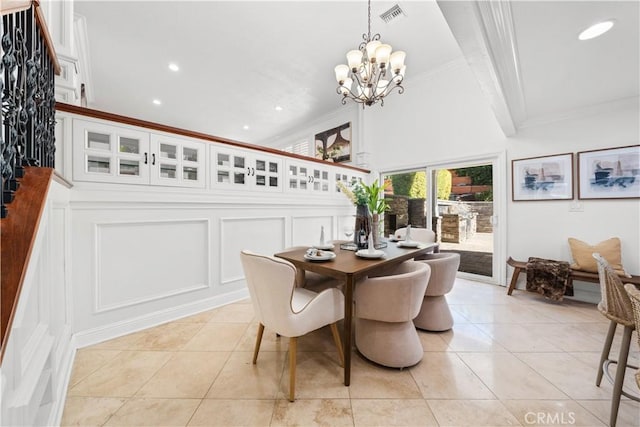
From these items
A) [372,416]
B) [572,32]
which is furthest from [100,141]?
[572,32]

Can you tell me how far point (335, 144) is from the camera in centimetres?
548

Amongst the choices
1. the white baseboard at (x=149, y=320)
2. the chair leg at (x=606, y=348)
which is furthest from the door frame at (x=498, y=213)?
the white baseboard at (x=149, y=320)

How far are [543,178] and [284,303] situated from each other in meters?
3.64

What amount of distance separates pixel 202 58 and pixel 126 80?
169 centimetres

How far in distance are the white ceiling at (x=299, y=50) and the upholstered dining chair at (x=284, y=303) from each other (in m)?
1.90

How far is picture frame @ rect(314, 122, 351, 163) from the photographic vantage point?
5.23 m

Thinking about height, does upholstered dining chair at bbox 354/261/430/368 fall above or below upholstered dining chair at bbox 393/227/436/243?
below

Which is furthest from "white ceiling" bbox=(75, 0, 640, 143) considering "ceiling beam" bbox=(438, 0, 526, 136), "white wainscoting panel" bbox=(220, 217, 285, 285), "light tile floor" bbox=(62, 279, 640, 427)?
"white wainscoting panel" bbox=(220, 217, 285, 285)

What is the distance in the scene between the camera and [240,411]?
130 centimetres

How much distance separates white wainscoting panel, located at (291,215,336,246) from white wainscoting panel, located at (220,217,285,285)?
278 mm

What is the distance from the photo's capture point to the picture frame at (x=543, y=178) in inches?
114

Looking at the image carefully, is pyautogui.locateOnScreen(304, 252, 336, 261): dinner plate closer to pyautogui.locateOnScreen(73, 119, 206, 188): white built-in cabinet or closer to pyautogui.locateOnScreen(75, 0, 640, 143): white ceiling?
pyautogui.locateOnScreen(73, 119, 206, 188): white built-in cabinet

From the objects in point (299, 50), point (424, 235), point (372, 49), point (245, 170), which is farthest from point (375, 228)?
point (299, 50)

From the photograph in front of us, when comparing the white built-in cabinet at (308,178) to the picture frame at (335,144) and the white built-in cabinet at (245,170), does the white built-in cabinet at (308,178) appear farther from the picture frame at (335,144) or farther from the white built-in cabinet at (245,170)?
the picture frame at (335,144)
